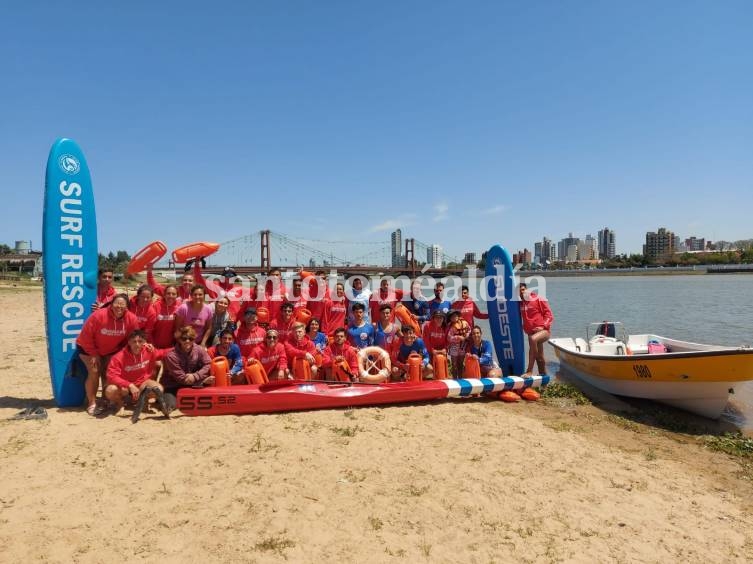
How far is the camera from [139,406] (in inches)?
183

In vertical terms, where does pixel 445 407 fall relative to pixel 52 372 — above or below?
below

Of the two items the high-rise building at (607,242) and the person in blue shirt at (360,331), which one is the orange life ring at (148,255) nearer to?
the person in blue shirt at (360,331)

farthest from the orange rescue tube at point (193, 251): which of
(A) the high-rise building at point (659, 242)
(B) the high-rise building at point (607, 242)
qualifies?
(B) the high-rise building at point (607, 242)

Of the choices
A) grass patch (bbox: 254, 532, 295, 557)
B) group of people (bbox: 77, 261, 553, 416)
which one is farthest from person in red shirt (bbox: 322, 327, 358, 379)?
grass patch (bbox: 254, 532, 295, 557)

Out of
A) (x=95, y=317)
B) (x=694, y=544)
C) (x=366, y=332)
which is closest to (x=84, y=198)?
(x=95, y=317)

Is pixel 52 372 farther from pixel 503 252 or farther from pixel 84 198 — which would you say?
pixel 503 252

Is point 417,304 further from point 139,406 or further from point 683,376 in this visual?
point 139,406

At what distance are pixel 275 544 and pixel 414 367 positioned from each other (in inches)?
128

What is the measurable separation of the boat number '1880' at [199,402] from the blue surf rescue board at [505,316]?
156 inches

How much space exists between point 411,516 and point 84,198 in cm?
492

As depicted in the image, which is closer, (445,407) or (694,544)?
(694,544)

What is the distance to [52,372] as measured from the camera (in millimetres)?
4988

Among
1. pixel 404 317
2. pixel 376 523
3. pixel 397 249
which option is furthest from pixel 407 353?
pixel 397 249

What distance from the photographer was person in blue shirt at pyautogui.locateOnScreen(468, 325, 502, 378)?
622 cm
